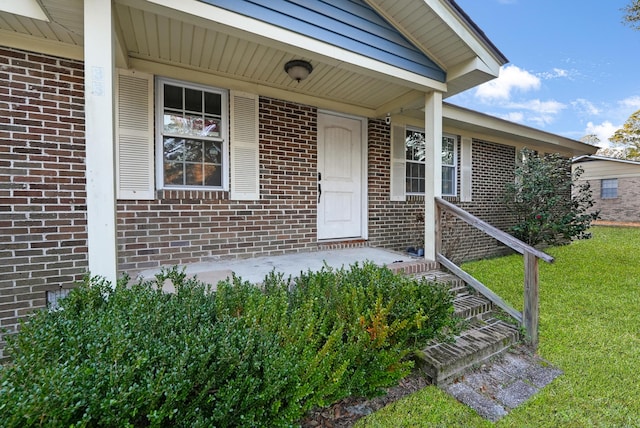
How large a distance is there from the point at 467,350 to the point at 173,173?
11.9ft

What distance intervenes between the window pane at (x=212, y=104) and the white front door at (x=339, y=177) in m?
1.57

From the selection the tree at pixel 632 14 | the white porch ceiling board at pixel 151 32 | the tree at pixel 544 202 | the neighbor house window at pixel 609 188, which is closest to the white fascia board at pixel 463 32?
the white porch ceiling board at pixel 151 32

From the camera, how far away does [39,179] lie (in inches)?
117

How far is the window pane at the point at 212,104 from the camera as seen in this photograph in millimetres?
3928

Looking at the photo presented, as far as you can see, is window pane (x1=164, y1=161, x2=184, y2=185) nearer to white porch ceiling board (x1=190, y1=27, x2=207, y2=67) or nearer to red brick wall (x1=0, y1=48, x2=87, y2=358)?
red brick wall (x1=0, y1=48, x2=87, y2=358)

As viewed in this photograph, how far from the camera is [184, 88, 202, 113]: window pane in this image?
3812 millimetres

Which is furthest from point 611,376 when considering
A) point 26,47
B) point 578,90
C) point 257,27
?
point 578,90

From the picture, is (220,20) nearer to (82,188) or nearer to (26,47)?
(26,47)

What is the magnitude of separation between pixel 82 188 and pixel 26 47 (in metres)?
1.37

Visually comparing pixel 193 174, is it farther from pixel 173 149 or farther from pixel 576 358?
pixel 576 358

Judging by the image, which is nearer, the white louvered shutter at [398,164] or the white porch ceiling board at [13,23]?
the white porch ceiling board at [13,23]

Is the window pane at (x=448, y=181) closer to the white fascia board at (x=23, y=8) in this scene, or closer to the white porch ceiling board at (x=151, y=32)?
the white porch ceiling board at (x=151, y=32)

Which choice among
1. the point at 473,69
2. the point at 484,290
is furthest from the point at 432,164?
the point at 484,290

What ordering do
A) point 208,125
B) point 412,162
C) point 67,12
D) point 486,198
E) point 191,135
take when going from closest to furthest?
point 67,12
point 191,135
point 208,125
point 412,162
point 486,198
